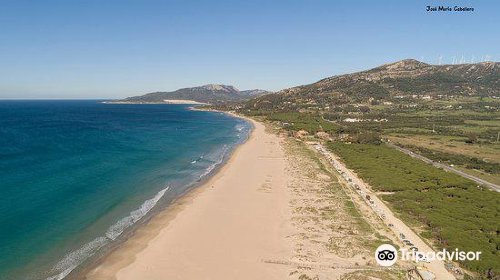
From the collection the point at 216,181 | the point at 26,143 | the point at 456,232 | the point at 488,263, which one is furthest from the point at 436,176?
the point at 26,143

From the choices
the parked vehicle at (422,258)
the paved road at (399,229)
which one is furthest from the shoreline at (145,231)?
the parked vehicle at (422,258)

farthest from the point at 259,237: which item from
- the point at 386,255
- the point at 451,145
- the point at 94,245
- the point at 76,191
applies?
the point at 451,145

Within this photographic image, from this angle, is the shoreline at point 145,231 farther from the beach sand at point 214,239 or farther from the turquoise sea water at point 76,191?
the turquoise sea water at point 76,191

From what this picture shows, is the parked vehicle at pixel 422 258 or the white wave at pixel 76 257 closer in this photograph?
the white wave at pixel 76 257

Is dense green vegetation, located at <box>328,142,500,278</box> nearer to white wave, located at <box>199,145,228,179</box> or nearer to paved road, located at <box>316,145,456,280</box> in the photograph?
paved road, located at <box>316,145,456,280</box>

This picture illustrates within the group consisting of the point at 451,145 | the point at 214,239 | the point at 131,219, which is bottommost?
the point at 131,219

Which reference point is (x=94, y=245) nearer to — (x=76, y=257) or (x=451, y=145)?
(x=76, y=257)
